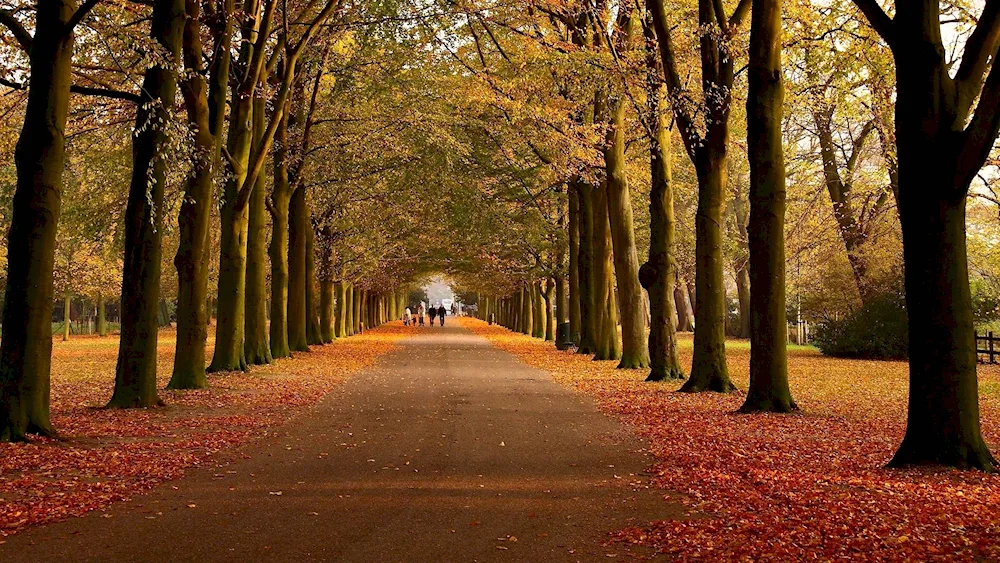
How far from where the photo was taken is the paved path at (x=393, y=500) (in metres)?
6.28

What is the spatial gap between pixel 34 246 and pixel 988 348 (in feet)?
97.9

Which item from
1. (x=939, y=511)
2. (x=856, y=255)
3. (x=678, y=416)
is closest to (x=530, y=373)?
(x=678, y=416)

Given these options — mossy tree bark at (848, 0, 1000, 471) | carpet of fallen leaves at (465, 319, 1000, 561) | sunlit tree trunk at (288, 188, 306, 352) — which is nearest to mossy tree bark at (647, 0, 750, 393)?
carpet of fallen leaves at (465, 319, 1000, 561)

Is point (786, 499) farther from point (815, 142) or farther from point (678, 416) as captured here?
point (815, 142)

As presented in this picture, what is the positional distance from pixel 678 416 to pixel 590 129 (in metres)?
11.6

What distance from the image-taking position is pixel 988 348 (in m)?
32.4

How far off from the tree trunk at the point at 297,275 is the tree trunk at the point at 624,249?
37.4ft

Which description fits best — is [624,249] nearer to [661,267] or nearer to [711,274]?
[661,267]

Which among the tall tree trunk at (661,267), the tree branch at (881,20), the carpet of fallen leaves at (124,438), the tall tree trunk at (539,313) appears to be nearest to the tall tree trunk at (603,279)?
the tall tree trunk at (661,267)

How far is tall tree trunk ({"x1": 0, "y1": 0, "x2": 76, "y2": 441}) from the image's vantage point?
10.4 m

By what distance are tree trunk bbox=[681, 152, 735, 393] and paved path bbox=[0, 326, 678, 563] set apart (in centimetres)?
413

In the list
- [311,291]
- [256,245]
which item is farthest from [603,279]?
[311,291]

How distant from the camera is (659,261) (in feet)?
66.6

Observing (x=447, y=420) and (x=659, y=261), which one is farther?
(x=659, y=261)
